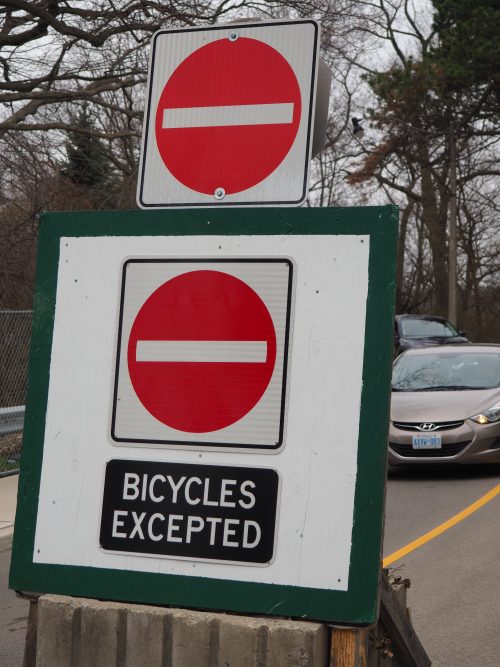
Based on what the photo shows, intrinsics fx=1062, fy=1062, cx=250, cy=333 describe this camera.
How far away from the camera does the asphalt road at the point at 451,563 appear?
5.84 m

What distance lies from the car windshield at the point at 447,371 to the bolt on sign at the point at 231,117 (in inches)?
A: 399

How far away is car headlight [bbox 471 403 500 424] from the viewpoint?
12442 millimetres

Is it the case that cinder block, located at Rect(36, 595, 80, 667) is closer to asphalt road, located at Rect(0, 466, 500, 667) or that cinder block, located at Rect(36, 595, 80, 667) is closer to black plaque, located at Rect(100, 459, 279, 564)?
black plaque, located at Rect(100, 459, 279, 564)

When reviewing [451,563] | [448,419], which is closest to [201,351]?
[451,563]

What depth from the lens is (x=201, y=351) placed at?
298cm

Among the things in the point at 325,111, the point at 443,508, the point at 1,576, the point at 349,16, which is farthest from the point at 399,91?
the point at 325,111

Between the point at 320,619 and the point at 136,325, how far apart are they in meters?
0.96

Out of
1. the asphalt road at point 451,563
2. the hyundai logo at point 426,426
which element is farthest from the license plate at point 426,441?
the asphalt road at point 451,563

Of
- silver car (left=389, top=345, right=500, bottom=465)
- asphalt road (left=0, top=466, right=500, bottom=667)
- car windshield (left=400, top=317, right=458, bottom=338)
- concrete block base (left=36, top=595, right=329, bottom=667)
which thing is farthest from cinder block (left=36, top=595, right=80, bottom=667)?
car windshield (left=400, top=317, right=458, bottom=338)

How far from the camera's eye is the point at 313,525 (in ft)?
9.21

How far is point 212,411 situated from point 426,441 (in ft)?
31.8

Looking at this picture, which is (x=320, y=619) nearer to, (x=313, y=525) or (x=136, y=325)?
(x=313, y=525)

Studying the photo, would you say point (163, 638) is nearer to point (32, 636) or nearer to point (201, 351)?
point (32, 636)

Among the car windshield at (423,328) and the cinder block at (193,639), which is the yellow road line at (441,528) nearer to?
the cinder block at (193,639)
